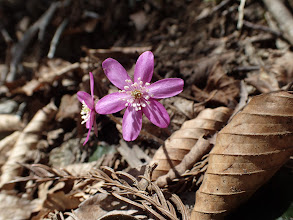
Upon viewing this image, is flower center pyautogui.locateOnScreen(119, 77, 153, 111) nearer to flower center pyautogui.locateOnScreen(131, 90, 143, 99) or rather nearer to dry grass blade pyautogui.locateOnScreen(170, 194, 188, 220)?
flower center pyautogui.locateOnScreen(131, 90, 143, 99)

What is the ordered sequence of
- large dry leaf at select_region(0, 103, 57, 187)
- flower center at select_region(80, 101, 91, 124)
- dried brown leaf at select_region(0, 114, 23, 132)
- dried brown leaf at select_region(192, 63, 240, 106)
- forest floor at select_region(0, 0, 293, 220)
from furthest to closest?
dried brown leaf at select_region(0, 114, 23, 132)
large dry leaf at select_region(0, 103, 57, 187)
dried brown leaf at select_region(192, 63, 240, 106)
flower center at select_region(80, 101, 91, 124)
forest floor at select_region(0, 0, 293, 220)

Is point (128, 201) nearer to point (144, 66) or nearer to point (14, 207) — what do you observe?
point (144, 66)

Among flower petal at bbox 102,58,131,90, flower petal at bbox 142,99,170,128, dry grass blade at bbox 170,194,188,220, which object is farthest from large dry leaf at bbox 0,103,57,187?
dry grass blade at bbox 170,194,188,220

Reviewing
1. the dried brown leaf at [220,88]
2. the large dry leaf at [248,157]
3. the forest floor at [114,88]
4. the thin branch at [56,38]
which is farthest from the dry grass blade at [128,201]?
the thin branch at [56,38]

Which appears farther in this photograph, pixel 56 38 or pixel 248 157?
pixel 56 38

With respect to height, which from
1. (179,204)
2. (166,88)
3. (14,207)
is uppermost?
(166,88)

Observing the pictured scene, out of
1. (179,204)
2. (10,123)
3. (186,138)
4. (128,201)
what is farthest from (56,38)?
(179,204)

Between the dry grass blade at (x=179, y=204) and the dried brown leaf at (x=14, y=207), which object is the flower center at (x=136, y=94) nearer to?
the dry grass blade at (x=179, y=204)
